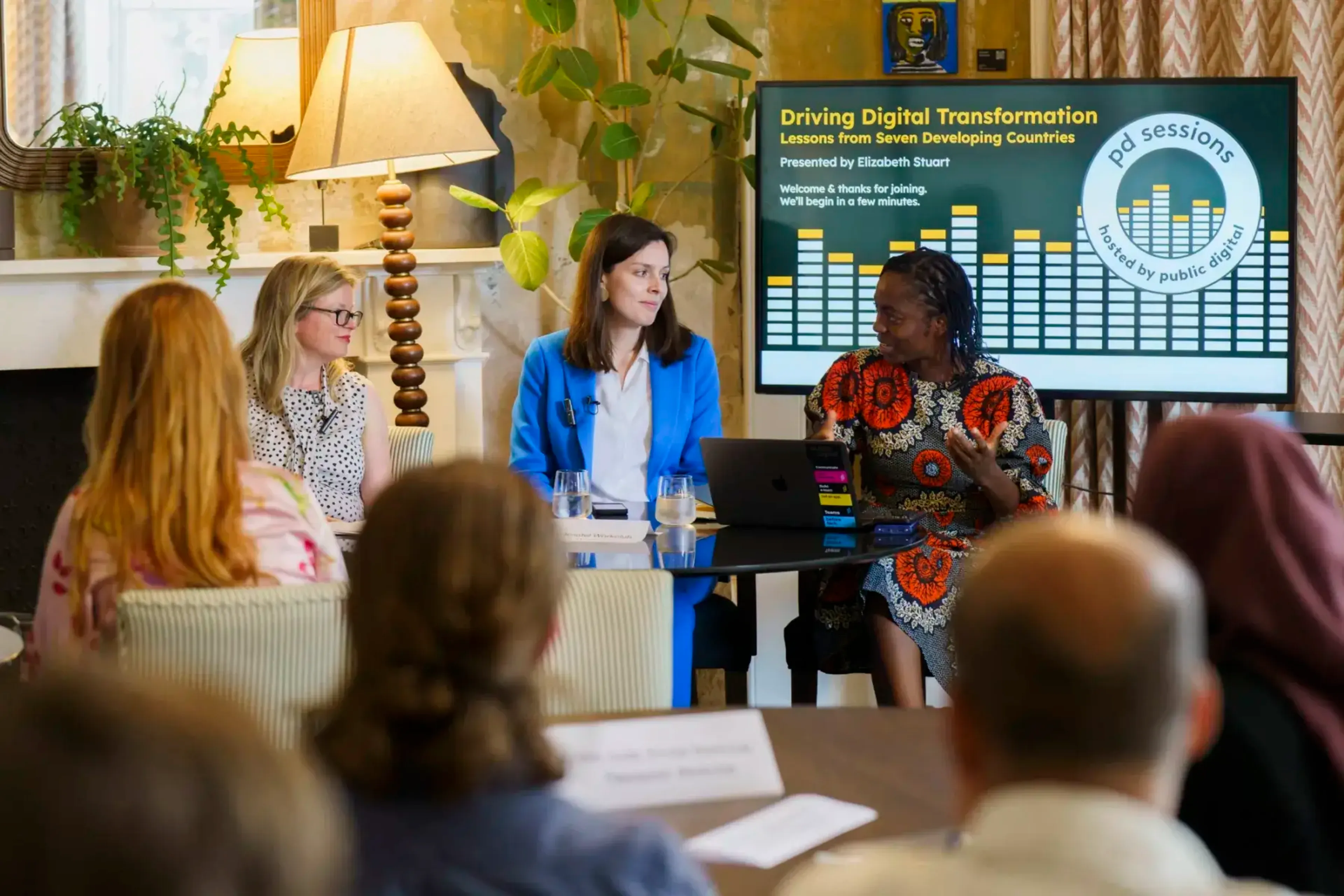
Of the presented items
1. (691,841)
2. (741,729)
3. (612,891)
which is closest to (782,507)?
(741,729)

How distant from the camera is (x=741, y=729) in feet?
5.52

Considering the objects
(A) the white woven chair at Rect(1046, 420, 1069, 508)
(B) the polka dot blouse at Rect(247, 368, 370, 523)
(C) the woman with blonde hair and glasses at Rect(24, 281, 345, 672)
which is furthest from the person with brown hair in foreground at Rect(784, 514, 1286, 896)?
(A) the white woven chair at Rect(1046, 420, 1069, 508)

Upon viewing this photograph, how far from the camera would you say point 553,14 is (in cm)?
430

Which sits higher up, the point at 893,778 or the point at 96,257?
the point at 96,257

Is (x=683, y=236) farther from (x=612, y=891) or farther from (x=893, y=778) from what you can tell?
(x=612, y=891)

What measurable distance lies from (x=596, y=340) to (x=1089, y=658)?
273 cm

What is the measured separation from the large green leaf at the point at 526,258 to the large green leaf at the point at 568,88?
424 millimetres

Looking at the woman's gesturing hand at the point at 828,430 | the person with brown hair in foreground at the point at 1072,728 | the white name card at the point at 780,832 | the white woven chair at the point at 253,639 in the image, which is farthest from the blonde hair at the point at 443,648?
the woman's gesturing hand at the point at 828,430

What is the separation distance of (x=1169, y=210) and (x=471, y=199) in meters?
1.91

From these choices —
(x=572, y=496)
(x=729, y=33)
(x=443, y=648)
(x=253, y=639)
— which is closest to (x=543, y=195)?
(x=729, y=33)

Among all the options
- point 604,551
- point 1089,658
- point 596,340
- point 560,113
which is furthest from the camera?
point 560,113

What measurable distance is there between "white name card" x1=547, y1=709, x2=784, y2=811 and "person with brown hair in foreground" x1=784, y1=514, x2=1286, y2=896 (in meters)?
0.64

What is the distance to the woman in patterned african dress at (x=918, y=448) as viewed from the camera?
331 centimetres

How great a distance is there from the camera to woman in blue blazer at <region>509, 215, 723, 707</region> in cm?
349
